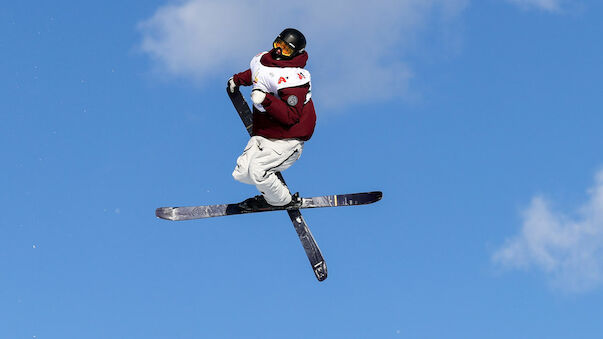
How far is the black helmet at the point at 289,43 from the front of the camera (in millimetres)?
12227

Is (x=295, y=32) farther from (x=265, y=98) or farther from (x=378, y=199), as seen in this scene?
(x=378, y=199)

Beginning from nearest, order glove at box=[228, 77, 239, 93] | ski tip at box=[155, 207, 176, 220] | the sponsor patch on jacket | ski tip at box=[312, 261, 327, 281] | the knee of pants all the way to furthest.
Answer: the sponsor patch on jacket → the knee of pants → glove at box=[228, 77, 239, 93] → ski tip at box=[312, 261, 327, 281] → ski tip at box=[155, 207, 176, 220]

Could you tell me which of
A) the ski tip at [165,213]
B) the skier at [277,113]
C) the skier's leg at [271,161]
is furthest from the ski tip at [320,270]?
the ski tip at [165,213]

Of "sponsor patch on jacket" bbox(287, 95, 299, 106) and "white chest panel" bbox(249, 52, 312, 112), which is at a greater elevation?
"white chest panel" bbox(249, 52, 312, 112)

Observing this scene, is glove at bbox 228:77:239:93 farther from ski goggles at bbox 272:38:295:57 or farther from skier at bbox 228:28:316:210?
ski goggles at bbox 272:38:295:57

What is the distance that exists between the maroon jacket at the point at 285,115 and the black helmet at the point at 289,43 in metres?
0.09

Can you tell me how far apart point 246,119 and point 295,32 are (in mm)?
2459

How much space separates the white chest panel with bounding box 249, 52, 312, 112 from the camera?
12.2 meters

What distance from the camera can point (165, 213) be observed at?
47.3ft

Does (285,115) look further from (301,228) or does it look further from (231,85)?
(301,228)

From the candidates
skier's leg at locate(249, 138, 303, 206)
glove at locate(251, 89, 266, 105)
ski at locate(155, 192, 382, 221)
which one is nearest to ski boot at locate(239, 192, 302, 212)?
ski at locate(155, 192, 382, 221)

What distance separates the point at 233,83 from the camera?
1355cm

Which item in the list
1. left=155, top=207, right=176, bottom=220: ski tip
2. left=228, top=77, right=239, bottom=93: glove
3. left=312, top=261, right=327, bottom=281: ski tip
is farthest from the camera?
left=155, top=207, right=176, bottom=220: ski tip

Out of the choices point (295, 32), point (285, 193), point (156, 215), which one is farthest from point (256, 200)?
point (295, 32)
